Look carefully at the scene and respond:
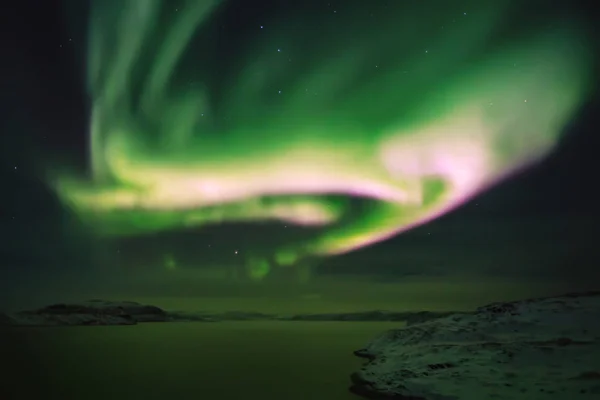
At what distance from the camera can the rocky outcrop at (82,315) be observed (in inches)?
4055

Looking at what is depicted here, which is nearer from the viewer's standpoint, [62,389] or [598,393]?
[598,393]

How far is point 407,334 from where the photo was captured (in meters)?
24.0

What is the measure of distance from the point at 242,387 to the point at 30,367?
41.8 ft

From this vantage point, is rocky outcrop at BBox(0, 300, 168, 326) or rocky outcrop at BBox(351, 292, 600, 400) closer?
rocky outcrop at BBox(351, 292, 600, 400)

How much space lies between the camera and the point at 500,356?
1644 cm

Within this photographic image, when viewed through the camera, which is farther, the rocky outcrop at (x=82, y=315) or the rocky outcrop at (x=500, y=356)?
the rocky outcrop at (x=82, y=315)

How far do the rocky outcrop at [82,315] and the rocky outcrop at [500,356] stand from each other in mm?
95262

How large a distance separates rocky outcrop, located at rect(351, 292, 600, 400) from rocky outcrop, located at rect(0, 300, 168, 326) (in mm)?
95262

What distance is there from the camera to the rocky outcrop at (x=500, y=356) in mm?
13250

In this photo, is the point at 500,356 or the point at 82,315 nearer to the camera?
the point at 500,356

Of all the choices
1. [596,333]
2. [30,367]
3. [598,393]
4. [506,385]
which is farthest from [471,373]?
[30,367]

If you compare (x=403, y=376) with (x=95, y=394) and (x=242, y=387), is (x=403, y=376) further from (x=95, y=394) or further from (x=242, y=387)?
(x=95, y=394)

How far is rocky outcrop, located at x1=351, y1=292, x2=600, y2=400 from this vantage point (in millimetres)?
13250

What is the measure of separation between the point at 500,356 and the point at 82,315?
107 metres
